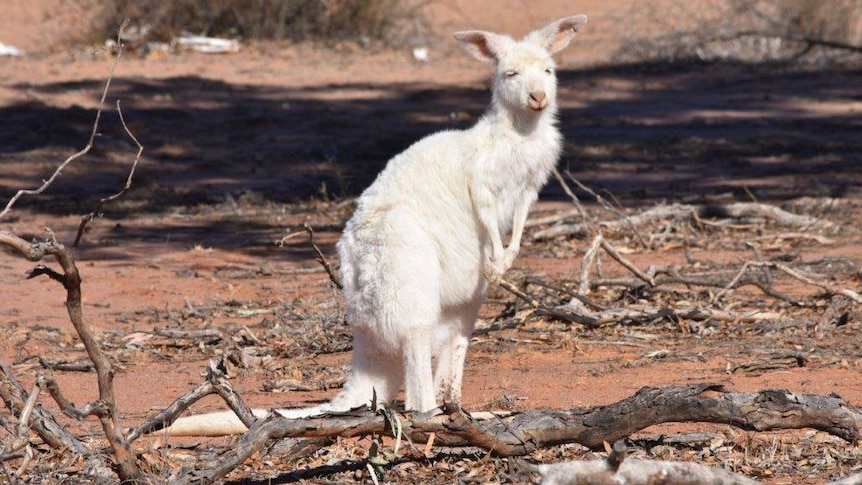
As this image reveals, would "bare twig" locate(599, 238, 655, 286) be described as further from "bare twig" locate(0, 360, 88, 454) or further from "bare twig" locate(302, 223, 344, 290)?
"bare twig" locate(0, 360, 88, 454)


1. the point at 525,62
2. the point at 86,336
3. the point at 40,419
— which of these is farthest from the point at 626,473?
the point at 525,62

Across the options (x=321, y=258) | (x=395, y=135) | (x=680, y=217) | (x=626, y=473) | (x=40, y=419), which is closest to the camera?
(x=626, y=473)

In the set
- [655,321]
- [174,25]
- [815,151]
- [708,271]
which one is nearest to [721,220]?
[708,271]

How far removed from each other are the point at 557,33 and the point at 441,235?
1193mm

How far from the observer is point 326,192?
41.8 ft

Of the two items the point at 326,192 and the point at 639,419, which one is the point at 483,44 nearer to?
the point at 639,419

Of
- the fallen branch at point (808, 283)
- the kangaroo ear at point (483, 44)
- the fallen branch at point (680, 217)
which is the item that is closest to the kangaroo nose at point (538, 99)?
the kangaroo ear at point (483, 44)

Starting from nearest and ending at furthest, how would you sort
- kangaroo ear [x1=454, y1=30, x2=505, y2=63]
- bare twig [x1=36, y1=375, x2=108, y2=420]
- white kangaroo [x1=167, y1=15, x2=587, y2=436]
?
bare twig [x1=36, y1=375, x2=108, y2=420], white kangaroo [x1=167, y1=15, x2=587, y2=436], kangaroo ear [x1=454, y1=30, x2=505, y2=63]

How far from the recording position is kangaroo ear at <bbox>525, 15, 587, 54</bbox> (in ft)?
19.2

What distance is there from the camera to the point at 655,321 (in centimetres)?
752

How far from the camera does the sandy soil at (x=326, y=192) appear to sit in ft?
22.2

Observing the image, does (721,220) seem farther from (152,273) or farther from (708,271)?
(152,273)

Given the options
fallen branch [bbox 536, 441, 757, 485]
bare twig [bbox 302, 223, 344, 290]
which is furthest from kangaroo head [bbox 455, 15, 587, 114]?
fallen branch [bbox 536, 441, 757, 485]

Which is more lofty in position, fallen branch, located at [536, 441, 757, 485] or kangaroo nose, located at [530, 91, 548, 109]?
kangaroo nose, located at [530, 91, 548, 109]
